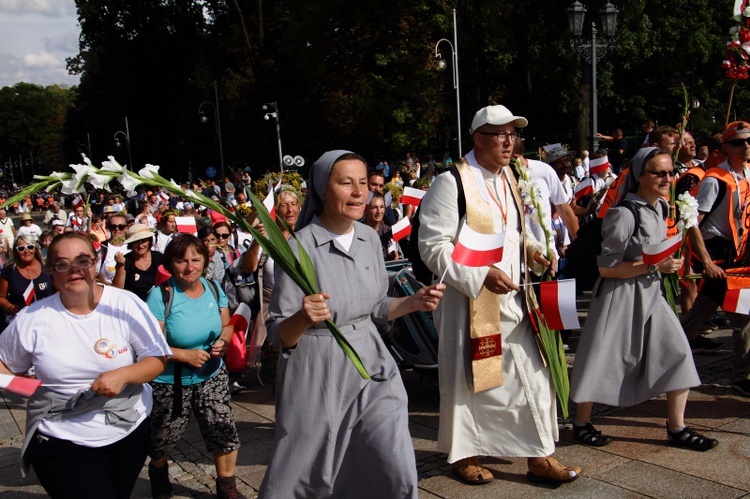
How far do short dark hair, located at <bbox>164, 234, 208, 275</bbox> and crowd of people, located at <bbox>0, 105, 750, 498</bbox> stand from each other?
0.5 inches

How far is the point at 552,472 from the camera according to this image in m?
4.39

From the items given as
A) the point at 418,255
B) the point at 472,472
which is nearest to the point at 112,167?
the point at 418,255

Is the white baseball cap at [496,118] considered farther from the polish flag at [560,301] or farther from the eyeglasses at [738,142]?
the eyeglasses at [738,142]

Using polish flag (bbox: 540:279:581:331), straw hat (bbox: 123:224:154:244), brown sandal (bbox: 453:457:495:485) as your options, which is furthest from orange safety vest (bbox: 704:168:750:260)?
straw hat (bbox: 123:224:154:244)

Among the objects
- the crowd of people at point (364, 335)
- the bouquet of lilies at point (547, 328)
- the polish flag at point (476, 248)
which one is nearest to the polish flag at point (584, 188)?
the crowd of people at point (364, 335)

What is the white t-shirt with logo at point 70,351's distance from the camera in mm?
3307

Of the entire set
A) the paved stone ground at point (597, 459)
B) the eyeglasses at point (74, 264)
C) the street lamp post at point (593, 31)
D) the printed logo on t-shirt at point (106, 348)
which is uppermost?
the street lamp post at point (593, 31)

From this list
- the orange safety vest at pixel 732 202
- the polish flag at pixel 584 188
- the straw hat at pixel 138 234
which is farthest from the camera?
the polish flag at pixel 584 188

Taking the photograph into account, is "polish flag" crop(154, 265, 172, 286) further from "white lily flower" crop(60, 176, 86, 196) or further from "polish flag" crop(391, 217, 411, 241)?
"polish flag" crop(391, 217, 411, 241)

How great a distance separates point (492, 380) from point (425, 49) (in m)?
29.9

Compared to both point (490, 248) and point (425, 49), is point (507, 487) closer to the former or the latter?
point (490, 248)

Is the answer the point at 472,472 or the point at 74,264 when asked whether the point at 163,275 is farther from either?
the point at 472,472

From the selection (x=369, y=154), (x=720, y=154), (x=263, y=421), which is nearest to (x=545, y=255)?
(x=263, y=421)

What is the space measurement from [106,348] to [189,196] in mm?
819
